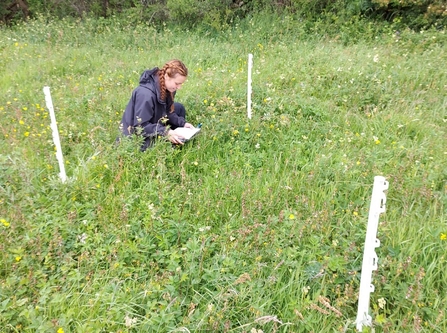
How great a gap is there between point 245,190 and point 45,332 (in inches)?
74.7

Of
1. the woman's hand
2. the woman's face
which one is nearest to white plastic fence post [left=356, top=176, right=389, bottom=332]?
the woman's hand

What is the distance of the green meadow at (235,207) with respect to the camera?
7.32 feet

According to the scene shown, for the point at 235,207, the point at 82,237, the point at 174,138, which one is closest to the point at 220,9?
the point at 174,138

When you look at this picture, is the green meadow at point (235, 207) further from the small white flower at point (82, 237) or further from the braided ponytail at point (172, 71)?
the braided ponytail at point (172, 71)

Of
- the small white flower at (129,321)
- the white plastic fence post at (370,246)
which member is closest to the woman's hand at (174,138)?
the small white flower at (129,321)

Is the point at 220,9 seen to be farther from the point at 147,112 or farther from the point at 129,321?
the point at 129,321

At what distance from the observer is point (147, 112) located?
12.4 feet

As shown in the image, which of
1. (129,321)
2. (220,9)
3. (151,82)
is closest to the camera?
(129,321)

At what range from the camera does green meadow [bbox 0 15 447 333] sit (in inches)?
87.8

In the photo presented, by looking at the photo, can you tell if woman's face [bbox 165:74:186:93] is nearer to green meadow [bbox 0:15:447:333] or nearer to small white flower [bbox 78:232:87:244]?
green meadow [bbox 0:15:447:333]

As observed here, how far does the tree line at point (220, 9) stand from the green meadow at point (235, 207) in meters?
2.64

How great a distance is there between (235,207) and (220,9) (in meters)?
8.38

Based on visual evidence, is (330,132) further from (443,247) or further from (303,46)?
(303,46)

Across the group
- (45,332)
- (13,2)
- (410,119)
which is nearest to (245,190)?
(45,332)
